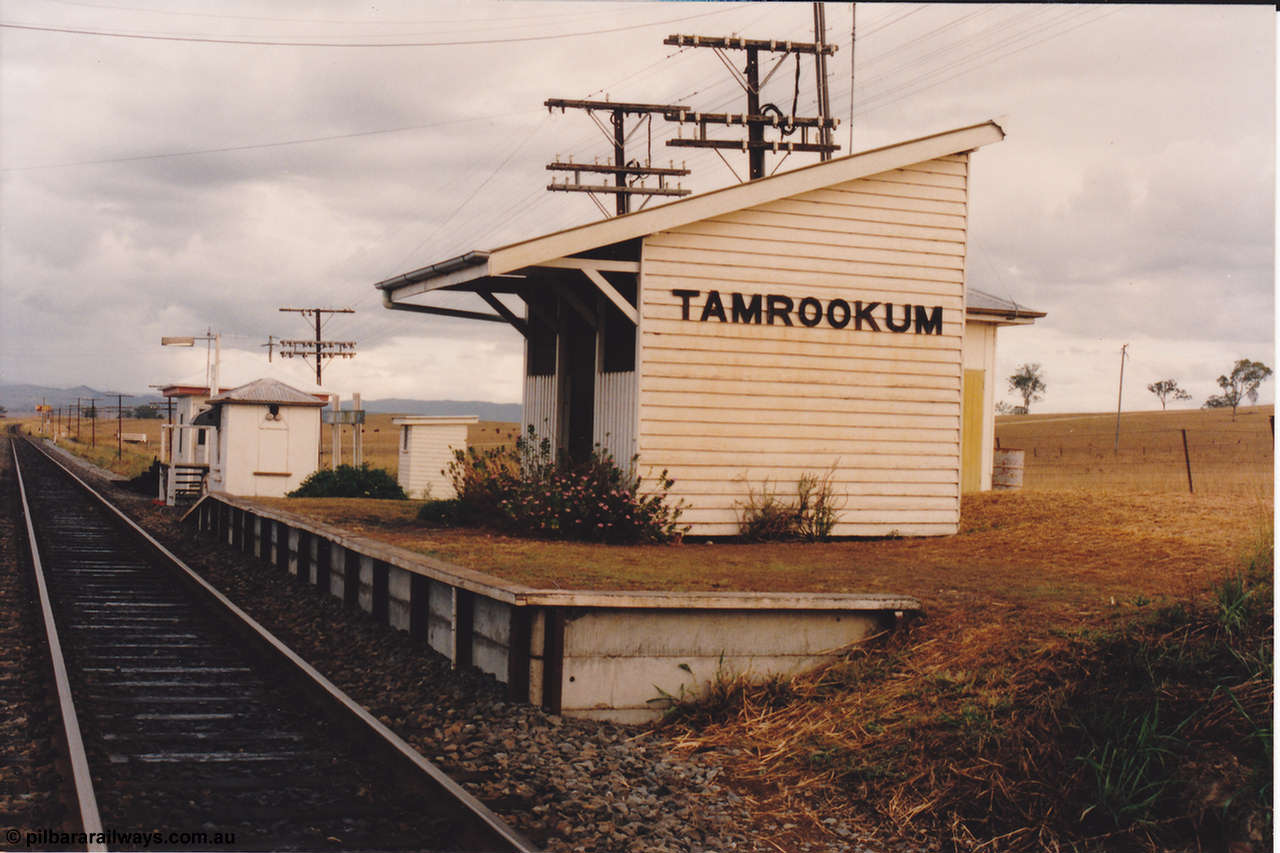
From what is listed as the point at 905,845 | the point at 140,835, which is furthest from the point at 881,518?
the point at 140,835

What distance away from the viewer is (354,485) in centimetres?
2525

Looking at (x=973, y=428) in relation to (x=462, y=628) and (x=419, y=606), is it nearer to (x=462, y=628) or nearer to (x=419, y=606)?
(x=419, y=606)

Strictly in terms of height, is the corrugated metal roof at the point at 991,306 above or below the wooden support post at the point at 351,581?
above

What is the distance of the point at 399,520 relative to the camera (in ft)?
50.2

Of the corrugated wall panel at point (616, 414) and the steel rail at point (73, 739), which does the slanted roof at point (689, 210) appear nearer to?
the corrugated wall panel at point (616, 414)

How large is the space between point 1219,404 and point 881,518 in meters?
86.5

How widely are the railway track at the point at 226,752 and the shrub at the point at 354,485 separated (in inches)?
518

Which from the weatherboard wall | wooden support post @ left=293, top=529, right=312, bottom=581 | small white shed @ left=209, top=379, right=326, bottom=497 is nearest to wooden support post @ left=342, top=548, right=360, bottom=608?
wooden support post @ left=293, top=529, right=312, bottom=581

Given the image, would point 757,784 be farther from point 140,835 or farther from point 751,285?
point 751,285

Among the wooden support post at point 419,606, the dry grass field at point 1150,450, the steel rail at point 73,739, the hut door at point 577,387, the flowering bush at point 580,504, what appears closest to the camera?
the steel rail at point 73,739

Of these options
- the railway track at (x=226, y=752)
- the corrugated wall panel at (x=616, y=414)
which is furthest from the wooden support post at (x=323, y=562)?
the corrugated wall panel at (x=616, y=414)

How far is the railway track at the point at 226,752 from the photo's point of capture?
5.28m

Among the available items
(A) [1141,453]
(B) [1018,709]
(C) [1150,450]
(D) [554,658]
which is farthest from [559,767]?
(C) [1150,450]

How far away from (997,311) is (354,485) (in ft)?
45.8
